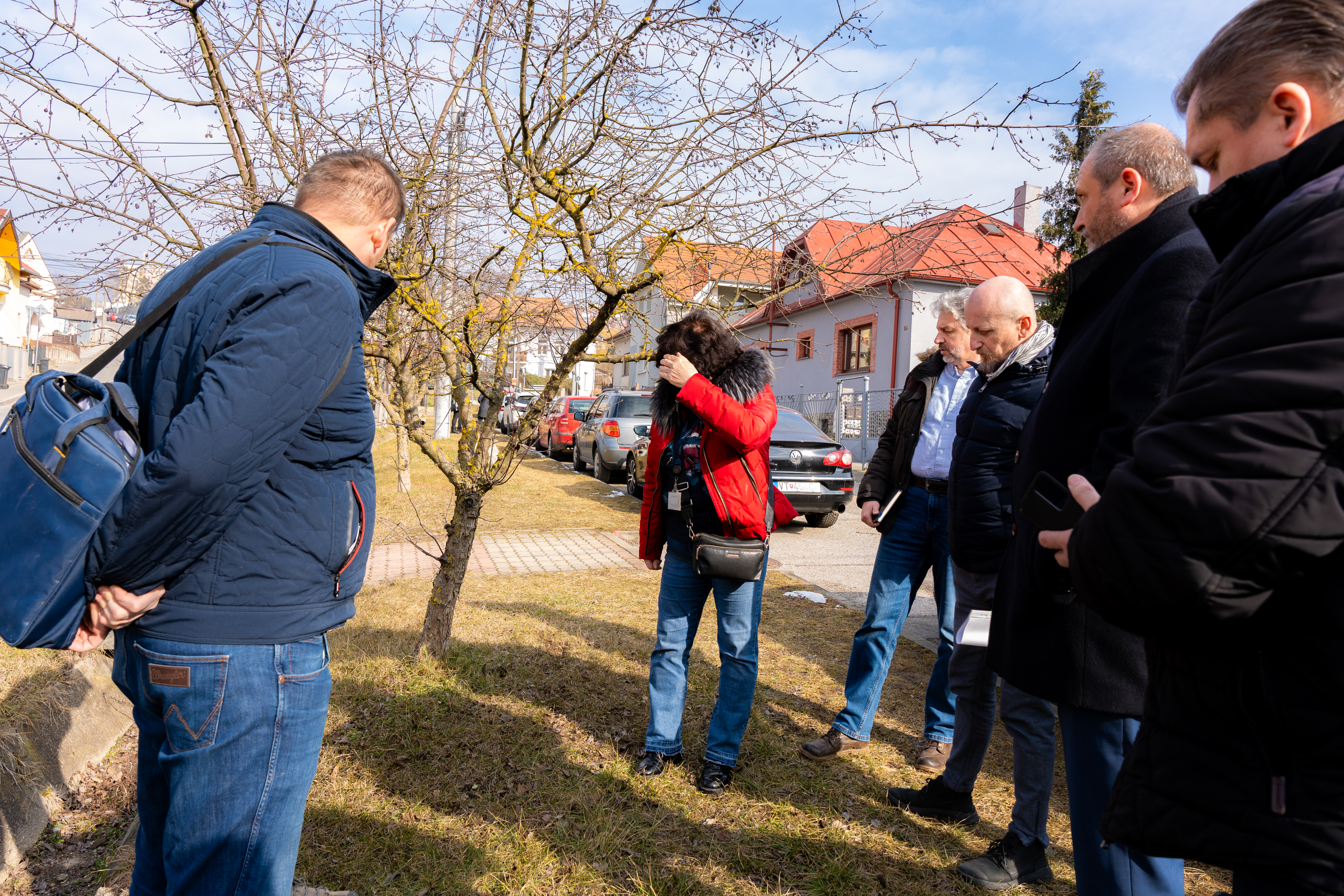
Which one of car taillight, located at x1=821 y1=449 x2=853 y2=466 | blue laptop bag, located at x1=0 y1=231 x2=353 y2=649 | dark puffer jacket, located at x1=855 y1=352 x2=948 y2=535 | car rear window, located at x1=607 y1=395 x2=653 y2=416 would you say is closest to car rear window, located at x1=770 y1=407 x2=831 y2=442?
car taillight, located at x1=821 y1=449 x2=853 y2=466

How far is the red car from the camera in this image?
1916 cm

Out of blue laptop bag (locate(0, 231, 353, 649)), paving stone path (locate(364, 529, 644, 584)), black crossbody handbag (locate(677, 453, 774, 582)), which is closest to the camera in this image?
blue laptop bag (locate(0, 231, 353, 649))

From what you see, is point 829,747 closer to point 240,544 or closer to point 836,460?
point 240,544

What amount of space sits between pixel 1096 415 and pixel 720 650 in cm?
191

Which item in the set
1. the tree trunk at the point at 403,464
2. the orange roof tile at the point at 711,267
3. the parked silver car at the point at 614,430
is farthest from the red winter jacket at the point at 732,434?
the parked silver car at the point at 614,430

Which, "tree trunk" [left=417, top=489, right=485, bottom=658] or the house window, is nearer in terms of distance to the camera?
"tree trunk" [left=417, top=489, right=485, bottom=658]

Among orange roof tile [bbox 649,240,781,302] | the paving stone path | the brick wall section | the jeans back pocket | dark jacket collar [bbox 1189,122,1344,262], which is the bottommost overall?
the paving stone path

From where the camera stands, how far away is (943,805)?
3119 mm

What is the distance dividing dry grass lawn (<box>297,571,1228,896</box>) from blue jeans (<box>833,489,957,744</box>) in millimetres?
211

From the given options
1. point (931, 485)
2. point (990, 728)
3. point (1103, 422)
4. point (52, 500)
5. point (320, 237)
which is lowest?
point (990, 728)

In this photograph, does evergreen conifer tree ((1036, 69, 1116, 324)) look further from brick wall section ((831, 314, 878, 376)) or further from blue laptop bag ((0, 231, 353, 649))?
blue laptop bag ((0, 231, 353, 649))

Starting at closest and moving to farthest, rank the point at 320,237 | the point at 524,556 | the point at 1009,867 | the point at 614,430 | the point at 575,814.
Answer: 1. the point at 320,237
2. the point at 1009,867
3. the point at 575,814
4. the point at 524,556
5. the point at 614,430

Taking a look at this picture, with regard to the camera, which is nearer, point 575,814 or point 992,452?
point 992,452

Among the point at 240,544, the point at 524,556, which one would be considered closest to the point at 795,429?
the point at 524,556
